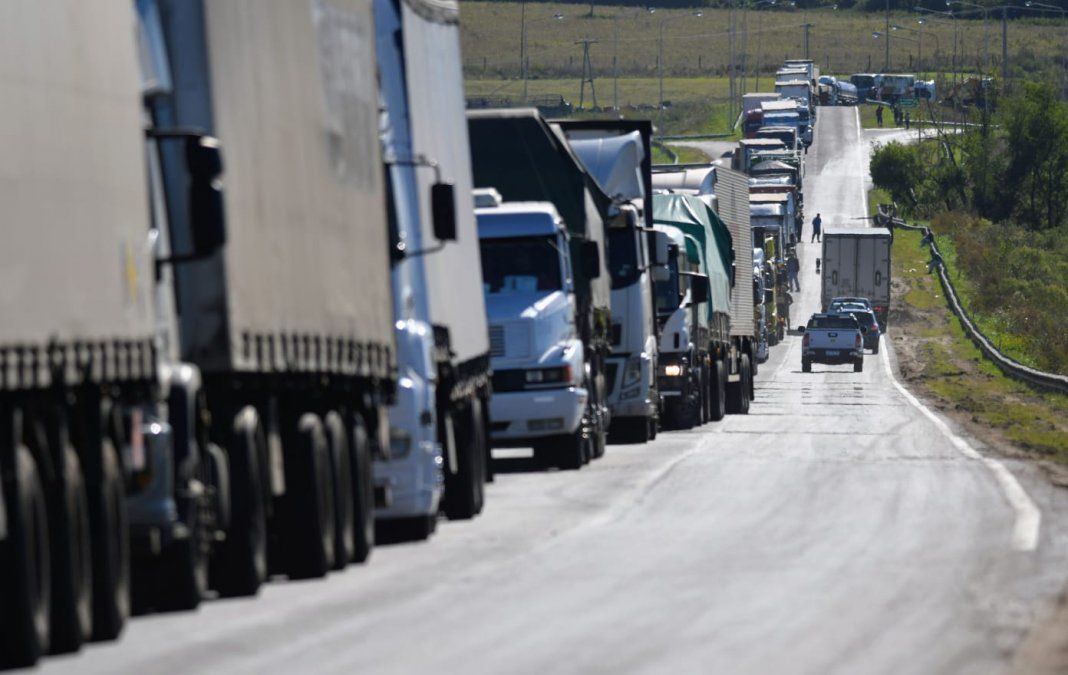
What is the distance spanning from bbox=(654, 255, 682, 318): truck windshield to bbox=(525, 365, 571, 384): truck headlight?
32.3 ft

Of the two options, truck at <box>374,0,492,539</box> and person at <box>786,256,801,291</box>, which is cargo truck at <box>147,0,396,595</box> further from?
person at <box>786,256,801,291</box>

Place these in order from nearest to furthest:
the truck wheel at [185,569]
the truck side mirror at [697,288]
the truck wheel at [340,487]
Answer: the truck wheel at [185,569] → the truck wheel at [340,487] → the truck side mirror at [697,288]

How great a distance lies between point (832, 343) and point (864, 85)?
104 m

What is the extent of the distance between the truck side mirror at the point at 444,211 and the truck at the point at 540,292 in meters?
6.66

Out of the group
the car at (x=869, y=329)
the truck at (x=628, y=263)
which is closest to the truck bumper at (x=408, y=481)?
the truck at (x=628, y=263)

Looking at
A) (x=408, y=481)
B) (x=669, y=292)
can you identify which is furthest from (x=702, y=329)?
(x=408, y=481)

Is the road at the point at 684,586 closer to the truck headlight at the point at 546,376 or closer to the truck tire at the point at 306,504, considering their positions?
the truck tire at the point at 306,504

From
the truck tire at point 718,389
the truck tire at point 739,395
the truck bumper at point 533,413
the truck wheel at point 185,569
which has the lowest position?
Result: the truck tire at point 739,395

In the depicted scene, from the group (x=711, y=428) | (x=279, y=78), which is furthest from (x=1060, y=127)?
(x=279, y=78)

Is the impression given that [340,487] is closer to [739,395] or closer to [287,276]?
[287,276]

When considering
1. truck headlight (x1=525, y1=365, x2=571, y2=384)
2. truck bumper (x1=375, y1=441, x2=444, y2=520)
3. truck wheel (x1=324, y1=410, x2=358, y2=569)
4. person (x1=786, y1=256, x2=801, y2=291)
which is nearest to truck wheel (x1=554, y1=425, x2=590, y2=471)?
truck headlight (x1=525, y1=365, x2=571, y2=384)

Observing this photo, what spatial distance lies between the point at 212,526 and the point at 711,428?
2246 cm

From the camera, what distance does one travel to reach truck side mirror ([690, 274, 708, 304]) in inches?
1347

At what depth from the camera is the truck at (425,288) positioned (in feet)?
52.5
